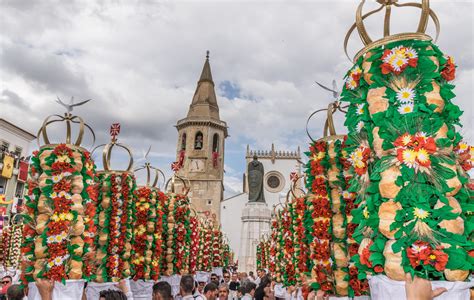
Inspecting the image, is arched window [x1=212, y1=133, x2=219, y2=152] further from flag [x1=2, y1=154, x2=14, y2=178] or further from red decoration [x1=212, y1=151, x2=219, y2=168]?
flag [x1=2, y1=154, x2=14, y2=178]

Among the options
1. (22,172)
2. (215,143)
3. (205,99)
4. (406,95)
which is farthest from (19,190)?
(406,95)

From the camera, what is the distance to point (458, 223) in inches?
111

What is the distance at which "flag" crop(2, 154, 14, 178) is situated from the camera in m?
29.3

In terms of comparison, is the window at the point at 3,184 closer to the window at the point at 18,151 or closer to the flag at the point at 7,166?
the flag at the point at 7,166

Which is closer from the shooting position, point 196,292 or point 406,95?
point 406,95

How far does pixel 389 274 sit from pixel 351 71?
209 centimetres

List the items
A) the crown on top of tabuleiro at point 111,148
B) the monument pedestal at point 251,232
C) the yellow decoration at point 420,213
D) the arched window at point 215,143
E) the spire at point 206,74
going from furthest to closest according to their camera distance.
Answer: the spire at point 206,74 < the arched window at point 215,143 < the monument pedestal at point 251,232 < the crown on top of tabuleiro at point 111,148 < the yellow decoration at point 420,213

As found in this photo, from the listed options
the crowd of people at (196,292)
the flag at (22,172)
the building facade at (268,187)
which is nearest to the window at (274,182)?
the building facade at (268,187)

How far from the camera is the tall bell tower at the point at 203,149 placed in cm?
4662

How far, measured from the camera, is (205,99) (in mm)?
52844

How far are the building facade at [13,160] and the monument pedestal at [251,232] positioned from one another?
62.3 ft

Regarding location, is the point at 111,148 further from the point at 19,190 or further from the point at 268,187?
the point at 268,187

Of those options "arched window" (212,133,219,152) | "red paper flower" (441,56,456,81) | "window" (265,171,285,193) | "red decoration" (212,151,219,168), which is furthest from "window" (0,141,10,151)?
"red paper flower" (441,56,456,81)

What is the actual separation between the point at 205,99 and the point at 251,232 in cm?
3330
